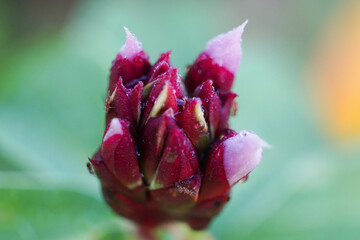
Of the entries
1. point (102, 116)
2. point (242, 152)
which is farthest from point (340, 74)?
point (242, 152)

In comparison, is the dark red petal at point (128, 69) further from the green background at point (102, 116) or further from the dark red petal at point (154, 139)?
the green background at point (102, 116)

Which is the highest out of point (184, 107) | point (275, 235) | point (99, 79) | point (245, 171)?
point (184, 107)

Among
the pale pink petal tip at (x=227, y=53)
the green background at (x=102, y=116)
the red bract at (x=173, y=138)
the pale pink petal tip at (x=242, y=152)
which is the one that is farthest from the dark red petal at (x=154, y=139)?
the green background at (x=102, y=116)

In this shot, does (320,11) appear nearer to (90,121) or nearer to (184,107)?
(90,121)

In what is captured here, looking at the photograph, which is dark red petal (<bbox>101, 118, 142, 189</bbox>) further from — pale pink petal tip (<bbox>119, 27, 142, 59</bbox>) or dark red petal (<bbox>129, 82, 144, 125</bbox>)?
pale pink petal tip (<bbox>119, 27, 142, 59</bbox>)

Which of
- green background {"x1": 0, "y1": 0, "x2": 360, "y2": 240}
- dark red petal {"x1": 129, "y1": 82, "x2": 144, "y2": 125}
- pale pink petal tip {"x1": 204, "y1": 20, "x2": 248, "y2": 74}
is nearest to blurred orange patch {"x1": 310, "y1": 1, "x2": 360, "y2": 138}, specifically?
green background {"x1": 0, "y1": 0, "x2": 360, "y2": 240}

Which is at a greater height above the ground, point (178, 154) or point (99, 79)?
point (178, 154)

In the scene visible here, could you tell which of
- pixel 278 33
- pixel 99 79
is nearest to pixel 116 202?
pixel 99 79
